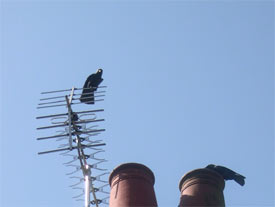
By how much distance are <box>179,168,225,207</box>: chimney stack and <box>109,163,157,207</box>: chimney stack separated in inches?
25.1

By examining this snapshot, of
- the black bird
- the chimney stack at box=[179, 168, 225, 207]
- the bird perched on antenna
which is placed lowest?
the chimney stack at box=[179, 168, 225, 207]

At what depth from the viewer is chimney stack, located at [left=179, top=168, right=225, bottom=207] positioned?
11594 millimetres

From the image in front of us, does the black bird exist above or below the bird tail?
above

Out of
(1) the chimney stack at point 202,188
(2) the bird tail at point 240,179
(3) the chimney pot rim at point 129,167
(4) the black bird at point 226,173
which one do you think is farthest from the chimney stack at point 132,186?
(2) the bird tail at point 240,179

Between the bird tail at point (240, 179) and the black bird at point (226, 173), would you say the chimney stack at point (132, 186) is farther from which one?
the bird tail at point (240, 179)

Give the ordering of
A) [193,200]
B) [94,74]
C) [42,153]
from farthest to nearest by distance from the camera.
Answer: [94,74]
[193,200]
[42,153]

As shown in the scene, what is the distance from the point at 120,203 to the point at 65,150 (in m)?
1.36

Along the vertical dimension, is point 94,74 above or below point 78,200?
above

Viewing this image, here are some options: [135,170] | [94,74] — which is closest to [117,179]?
[135,170]

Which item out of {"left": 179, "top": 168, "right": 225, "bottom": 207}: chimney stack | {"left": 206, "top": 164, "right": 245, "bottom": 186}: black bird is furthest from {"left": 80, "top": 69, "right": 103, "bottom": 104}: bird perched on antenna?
{"left": 206, "top": 164, "right": 245, "bottom": 186}: black bird

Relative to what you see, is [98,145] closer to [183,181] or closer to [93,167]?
[93,167]

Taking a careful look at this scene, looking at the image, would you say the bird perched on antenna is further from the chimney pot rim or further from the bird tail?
the bird tail

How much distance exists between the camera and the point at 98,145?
438 inches

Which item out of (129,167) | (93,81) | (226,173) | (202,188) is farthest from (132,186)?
(93,81)
